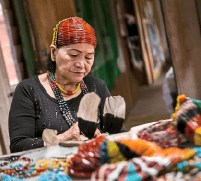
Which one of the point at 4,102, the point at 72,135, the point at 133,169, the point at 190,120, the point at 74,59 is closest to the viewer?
the point at 133,169

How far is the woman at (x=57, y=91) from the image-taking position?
95 centimetres

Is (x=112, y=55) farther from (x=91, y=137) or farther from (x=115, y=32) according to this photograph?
(x=91, y=137)

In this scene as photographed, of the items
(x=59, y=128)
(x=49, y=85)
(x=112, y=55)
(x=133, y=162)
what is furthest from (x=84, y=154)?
(x=112, y=55)

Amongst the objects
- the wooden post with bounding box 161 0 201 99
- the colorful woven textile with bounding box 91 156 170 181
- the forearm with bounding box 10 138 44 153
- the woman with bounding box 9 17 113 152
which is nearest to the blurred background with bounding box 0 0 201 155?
the wooden post with bounding box 161 0 201 99

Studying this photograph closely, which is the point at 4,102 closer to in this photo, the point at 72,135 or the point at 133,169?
the point at 72,135

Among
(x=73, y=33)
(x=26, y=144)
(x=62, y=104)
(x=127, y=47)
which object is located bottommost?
(x=26, y=144)

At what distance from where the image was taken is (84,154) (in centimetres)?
64

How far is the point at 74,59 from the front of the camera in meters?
0.97

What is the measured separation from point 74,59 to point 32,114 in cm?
30

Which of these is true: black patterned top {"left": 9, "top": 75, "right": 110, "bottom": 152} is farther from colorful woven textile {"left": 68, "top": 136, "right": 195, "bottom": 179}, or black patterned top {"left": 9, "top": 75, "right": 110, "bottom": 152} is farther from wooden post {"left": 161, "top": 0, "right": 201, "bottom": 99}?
wooden post {"left": 161, "top": 0, "right": 201, "bottom": 99}

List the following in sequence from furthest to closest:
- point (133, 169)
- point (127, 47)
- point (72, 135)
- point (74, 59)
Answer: point (127, 47) → point (74, 59) → point (72, 135) → point (133, 169)

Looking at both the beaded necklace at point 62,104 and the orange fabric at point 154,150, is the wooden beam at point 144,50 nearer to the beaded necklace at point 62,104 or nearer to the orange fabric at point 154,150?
the beaded necklace at point 62,104

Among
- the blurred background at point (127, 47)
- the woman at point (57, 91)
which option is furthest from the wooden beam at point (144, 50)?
the woman at point (57, 91)

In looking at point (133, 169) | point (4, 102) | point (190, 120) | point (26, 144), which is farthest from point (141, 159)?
point (4, 102)
